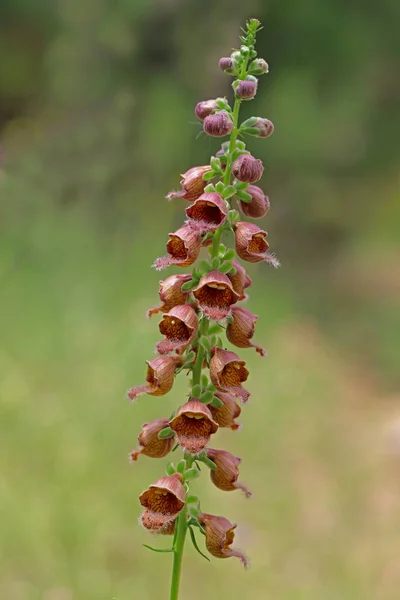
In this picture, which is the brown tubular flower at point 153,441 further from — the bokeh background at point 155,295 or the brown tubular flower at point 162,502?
the bokeh background at point 155,295

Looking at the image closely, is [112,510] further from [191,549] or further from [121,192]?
[121,192]

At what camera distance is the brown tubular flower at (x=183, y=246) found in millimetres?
1226

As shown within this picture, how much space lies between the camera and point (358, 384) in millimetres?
7297

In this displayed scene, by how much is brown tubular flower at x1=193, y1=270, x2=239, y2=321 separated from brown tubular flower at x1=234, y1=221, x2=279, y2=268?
0.06 m

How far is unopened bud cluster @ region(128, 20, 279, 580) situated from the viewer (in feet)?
3.94

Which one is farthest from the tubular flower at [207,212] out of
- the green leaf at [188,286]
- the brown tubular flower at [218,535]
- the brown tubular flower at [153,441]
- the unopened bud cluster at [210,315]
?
the brown tubular flower at [218,535]

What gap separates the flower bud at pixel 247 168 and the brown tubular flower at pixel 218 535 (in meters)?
0.60

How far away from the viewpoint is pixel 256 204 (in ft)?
4.15

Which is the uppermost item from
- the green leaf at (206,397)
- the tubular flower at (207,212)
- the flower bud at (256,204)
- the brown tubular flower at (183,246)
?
the flower bud at (256,204)

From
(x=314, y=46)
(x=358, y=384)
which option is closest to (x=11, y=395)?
(x=358, y=384)

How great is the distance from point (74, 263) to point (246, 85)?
150 inches

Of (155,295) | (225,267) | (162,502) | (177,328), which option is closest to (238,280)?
(225,267)

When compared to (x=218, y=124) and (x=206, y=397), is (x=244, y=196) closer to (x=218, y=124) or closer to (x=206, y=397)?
(x=218, y=124)

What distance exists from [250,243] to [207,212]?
9 centimetres
